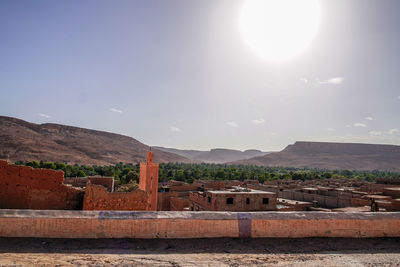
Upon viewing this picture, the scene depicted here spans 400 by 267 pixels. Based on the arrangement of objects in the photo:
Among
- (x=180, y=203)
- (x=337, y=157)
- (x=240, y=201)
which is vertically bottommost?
(x=180, y=203)

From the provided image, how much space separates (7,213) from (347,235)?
217 inches

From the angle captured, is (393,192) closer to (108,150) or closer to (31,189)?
(31,189)

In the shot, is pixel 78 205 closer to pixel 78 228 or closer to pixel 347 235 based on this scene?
pixel 78 228

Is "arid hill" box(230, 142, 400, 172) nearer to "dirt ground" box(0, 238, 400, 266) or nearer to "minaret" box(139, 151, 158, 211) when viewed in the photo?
"minaret" box(139, 151, 158, 211)

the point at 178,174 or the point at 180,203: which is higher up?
the point at 178,174

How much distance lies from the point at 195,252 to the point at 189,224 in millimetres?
559

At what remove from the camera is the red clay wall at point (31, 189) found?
6.80 m

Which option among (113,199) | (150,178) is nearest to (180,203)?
(150,178)

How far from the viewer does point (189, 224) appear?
448 centimetres

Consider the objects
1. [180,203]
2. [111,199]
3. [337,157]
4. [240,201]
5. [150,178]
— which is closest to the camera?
[111,199]

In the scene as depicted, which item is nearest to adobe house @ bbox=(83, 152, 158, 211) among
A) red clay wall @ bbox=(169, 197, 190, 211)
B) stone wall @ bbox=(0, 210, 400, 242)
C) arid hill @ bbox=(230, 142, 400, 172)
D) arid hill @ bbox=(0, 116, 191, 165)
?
stone wall @ bbox=(0, 210, 400, 242)

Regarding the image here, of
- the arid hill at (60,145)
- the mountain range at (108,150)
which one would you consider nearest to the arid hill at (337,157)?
the mountain range at (108,150)

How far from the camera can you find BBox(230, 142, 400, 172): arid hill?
501 ft

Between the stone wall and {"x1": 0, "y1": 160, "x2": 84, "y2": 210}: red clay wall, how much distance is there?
3.06 metres
